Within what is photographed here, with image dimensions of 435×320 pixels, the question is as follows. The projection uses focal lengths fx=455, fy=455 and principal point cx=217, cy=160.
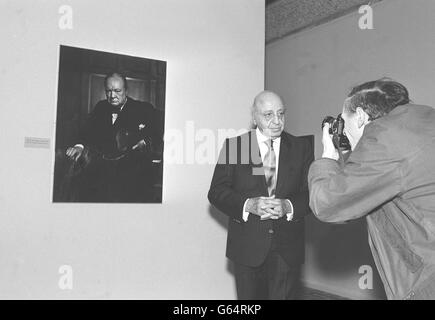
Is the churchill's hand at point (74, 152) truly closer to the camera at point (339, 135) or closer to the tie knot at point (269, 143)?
the tie knot at point (269, 143)

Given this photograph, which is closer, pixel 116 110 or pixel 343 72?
pixel 116 110

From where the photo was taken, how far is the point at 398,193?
1287 millimetres

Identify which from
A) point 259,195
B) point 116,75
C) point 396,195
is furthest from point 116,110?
point 396,195

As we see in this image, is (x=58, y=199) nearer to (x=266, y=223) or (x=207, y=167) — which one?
(x=207, y=167)

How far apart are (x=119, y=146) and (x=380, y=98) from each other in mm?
1827

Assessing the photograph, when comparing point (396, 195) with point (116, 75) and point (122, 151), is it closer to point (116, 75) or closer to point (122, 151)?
point (122, 151)

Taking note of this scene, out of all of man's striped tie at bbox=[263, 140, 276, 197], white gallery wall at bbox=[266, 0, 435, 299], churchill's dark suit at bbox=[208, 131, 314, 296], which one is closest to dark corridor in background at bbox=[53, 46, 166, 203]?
churchill's dark suit at bbox=[208, 131, 314, 296]

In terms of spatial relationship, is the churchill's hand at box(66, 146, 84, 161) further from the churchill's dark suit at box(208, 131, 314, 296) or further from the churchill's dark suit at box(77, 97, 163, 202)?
the churchill's dark suit at box(208, 131, 314, 296)

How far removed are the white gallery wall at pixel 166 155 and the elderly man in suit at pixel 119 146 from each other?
0.34 feet


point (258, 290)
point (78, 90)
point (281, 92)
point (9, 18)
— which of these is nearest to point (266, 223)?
point (258, 290)

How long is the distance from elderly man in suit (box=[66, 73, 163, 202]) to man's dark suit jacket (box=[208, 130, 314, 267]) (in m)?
0.71

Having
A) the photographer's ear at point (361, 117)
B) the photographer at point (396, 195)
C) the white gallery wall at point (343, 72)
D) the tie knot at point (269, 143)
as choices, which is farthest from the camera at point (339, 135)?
the white gallery wall at point (343, 72)

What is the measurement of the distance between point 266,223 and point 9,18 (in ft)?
6.10

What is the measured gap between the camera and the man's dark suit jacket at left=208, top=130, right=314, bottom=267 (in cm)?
223
